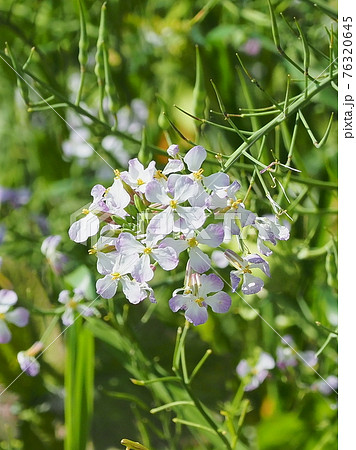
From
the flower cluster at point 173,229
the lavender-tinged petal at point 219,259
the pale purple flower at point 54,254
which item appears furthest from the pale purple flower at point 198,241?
the pale purple flower at point 54,254

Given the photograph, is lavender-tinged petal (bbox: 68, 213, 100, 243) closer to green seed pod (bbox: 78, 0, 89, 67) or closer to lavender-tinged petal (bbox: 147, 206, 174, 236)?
lavender-tinged petal (bbox: 147, 206, 174, 236)

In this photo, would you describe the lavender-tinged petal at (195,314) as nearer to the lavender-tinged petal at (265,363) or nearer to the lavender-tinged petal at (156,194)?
the lavender-tinged petal at (156,194)

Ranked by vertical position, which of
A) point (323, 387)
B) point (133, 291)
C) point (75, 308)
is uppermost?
point (133, 291)

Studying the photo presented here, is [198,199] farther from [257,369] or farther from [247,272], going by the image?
[257,369]

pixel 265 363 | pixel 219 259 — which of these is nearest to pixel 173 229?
pixel 219 259

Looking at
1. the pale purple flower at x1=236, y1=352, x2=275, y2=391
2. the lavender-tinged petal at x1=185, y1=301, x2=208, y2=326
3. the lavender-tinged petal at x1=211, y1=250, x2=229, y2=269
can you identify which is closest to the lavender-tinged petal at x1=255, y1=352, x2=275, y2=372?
the pale purple flower at x1=236, y1=352, x2=275, y2=391

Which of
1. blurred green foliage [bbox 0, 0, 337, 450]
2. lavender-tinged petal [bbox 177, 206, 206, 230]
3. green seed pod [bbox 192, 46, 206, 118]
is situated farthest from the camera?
blurred green foliage [bbox 0, 0, 337, 450]

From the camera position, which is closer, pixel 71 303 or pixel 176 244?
pixel 176 244

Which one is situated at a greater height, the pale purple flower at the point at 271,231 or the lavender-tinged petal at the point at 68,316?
the pale purple flower at the point at 271,231
